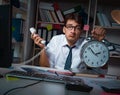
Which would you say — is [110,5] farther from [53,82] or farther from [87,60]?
[53,82]

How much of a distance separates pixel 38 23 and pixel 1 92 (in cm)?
262

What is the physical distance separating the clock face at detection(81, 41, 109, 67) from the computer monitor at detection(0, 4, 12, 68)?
0.61 m

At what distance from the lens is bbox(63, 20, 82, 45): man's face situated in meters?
2.58

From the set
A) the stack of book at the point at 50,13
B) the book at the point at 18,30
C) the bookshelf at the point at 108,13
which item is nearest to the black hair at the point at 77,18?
the stack of book at the point at 50,13

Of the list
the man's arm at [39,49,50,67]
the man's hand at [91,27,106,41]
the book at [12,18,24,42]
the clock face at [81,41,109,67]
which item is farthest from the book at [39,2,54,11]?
the clock face at [81,41,109,67]

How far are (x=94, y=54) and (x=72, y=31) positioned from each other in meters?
1.13

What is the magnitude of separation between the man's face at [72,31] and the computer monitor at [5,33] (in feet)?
5.25

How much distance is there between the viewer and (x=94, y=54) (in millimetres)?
1474

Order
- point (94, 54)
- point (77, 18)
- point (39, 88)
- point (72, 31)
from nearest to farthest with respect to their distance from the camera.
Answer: point (39, 88), point (94, 54), point (72, 31), point (77, 18)

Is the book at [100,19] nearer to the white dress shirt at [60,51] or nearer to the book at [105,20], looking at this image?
the book at [105,20]

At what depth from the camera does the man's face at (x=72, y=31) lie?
102 inches

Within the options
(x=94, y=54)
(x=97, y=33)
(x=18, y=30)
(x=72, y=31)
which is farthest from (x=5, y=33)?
(x=18, y=30)

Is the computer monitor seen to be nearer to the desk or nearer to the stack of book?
the desk

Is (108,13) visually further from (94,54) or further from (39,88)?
(39,88)
